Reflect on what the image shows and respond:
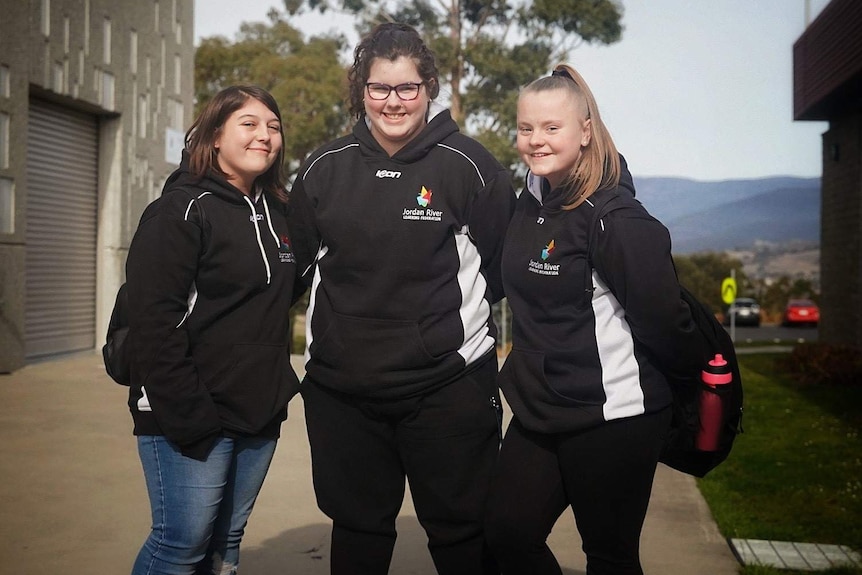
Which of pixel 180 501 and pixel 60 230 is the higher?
pixel 60 230

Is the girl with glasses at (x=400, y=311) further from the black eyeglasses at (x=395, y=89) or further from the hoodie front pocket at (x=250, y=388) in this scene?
the hoodie front pocket at (x=250, y=388)

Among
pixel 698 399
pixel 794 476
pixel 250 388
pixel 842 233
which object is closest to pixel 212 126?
pixel 250 388

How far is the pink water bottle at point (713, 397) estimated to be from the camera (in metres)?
3.08

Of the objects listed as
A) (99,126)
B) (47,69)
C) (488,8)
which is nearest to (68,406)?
(47,69)

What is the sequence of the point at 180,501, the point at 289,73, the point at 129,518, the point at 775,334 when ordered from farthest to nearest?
the point at 775,334
the point at 289,73
the point at 129,518
the point at 180,501

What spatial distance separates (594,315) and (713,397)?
1.47 feet

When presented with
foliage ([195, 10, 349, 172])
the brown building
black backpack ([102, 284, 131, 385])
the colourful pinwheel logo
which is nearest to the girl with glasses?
the colourful pinwheel logo

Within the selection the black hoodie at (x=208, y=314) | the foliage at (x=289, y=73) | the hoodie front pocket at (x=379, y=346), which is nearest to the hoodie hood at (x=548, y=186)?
the hoodie front pocket at (x=379, y=346)

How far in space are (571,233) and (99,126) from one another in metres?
12.0

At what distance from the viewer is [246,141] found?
10.5 feet

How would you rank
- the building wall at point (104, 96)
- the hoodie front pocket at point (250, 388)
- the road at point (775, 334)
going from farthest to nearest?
the road at point (775, 334), the building wall at point (104, 96), the hoodie front pocket at point (250, 388)

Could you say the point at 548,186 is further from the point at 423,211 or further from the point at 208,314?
the point at 208,314

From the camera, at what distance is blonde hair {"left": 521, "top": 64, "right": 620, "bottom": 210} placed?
300 centimetres

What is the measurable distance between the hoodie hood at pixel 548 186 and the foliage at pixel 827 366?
1084 centimetres
